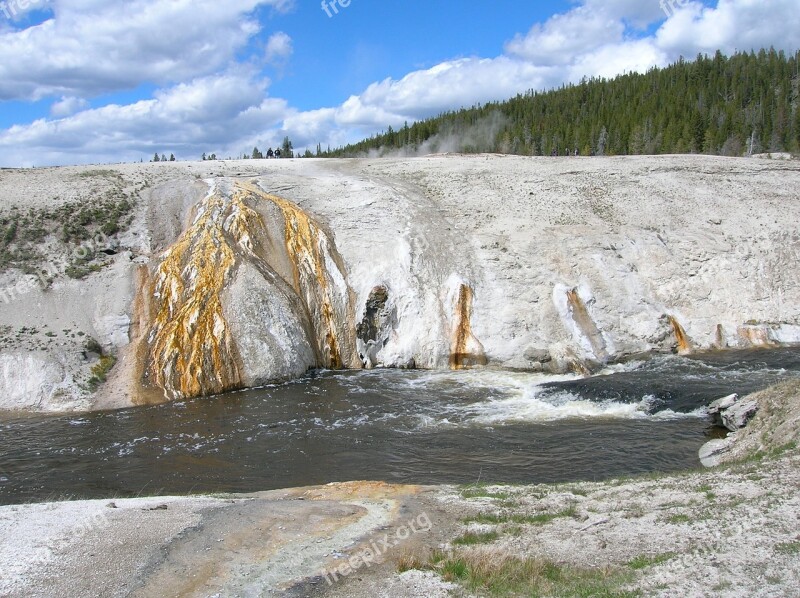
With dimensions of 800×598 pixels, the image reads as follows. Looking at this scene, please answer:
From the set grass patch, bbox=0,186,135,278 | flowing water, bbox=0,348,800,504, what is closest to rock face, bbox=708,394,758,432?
flowing water, bbox=0,348,800,504

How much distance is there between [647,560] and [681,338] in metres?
17.4

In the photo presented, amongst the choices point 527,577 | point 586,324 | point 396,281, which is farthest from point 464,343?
point 527,577

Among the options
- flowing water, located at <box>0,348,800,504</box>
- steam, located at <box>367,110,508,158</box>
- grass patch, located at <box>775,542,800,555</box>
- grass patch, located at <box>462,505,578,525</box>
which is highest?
steam, located at <box>367,110,508,158</box>

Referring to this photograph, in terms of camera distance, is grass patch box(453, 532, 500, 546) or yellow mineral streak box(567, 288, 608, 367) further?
yellow mineral streak box(567, 288, 608, 367)

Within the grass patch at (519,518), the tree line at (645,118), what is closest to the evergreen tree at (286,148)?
the tree line at (645,118)

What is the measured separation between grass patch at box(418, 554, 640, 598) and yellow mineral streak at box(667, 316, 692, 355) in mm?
17281

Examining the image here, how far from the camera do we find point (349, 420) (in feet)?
56.4

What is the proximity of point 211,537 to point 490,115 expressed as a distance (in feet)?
350

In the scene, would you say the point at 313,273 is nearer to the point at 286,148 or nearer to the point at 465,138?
the point at 286,148

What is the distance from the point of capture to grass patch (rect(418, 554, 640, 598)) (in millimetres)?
6797

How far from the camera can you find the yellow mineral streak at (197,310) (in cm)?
1994

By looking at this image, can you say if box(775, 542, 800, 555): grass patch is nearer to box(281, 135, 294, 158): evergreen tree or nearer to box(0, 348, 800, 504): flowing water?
box(0, 348, 800, 504): flowing water

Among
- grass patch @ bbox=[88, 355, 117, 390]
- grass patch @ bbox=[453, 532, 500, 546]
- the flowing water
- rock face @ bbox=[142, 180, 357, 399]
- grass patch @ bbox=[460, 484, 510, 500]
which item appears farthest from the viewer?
rock face @ bbox=[142, 180, 357, 399]

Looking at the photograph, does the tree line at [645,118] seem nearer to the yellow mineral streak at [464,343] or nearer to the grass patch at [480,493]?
the yellow mineral streak at [464,343]
